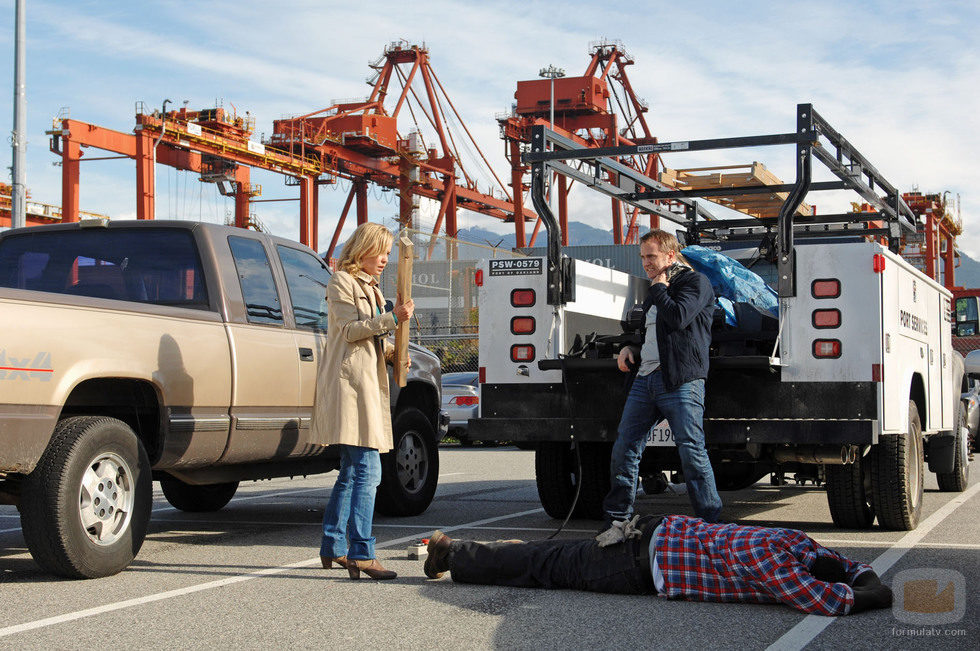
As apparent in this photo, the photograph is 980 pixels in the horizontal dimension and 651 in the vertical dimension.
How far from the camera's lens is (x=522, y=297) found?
25.6ft

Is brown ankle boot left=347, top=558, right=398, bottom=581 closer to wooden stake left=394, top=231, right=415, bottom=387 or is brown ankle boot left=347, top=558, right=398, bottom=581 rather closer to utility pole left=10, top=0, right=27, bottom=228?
wooden stake left=394, top=231, right=415, bottom=387

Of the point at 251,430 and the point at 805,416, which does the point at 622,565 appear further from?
the point at 251,430

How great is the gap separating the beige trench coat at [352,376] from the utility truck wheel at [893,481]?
332 cm

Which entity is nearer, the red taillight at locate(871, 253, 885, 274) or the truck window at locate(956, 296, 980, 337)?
the red taillight at locate(871, 253, 885, 274)

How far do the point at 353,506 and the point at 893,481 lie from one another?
3641 mm

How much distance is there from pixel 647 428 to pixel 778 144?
202 cm

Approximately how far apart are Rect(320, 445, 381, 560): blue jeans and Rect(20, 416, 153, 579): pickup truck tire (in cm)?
108

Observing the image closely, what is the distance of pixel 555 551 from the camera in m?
5.52

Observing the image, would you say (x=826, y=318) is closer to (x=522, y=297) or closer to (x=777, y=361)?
(x=777, y=361)

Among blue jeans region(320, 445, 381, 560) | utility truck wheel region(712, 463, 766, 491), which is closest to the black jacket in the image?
blue jeans region(320, 445, 381, 560)

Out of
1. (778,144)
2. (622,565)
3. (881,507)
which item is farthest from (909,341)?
(622,565)

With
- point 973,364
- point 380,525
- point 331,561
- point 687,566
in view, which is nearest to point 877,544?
point 687,566

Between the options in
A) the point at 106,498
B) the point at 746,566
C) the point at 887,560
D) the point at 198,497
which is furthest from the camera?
the point at 198,497

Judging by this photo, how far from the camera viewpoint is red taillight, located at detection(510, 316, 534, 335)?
7.74 meters
